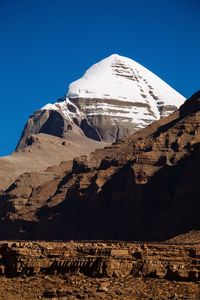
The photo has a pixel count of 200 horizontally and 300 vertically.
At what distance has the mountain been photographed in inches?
3826

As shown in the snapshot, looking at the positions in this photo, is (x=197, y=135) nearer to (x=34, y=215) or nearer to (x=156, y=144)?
(x=156, y=144)

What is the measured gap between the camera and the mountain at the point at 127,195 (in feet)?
319

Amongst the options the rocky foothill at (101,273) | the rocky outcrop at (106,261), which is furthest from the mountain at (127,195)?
the rocky foothill at (101,273)

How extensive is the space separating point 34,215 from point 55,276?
66.5 m

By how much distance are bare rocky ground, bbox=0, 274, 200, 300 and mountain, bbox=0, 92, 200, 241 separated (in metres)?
35.9

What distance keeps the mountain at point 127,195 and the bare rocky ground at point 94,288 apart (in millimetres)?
35875

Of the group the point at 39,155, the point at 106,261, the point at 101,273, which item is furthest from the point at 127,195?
the point at 39,155

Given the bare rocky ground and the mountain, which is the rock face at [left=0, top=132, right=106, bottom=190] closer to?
the mountain

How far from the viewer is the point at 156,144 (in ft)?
361

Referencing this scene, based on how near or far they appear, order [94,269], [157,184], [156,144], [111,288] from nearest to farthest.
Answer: [111,288] → [94,269] → [157,184] → [156,144]

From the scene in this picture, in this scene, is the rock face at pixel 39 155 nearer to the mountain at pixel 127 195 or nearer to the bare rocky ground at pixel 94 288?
the mountain at pixel 127 195

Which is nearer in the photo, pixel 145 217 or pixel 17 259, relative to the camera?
pixel 17 259

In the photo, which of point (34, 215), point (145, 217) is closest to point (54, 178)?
point (34, 215)

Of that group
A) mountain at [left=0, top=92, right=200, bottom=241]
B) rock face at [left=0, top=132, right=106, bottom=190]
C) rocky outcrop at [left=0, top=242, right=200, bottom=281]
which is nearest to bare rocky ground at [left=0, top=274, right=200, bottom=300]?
rocky outcrop at [left=0, top=242, right=200, bottom=281]
